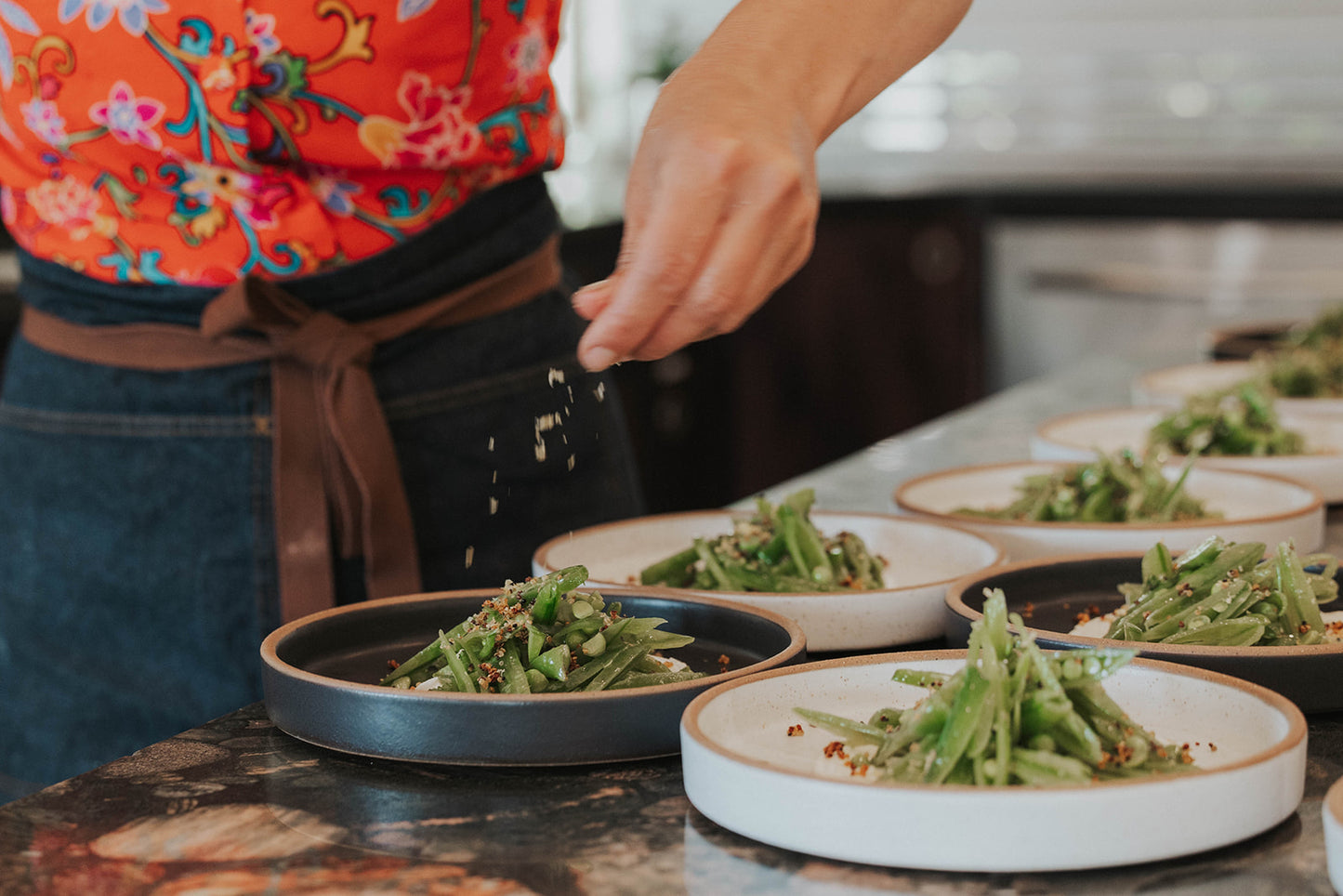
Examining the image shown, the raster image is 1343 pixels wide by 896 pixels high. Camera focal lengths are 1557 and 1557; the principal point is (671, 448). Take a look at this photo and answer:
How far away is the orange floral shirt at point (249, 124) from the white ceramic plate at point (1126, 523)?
592mm

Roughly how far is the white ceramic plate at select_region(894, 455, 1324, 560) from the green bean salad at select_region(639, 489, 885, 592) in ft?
0.46

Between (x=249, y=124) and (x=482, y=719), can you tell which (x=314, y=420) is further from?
(x=482, y=719)

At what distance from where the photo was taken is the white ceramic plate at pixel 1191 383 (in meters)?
2.25

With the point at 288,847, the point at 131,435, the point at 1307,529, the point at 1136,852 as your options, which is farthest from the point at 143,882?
the point at 1307,529

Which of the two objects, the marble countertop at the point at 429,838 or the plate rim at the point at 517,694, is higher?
the plate rim at the point at 517,694

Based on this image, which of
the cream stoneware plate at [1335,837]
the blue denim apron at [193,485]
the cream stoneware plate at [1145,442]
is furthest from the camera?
the cream stoneware plate at [1145,442]

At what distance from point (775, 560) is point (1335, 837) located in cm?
63

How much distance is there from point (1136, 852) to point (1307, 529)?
809 millimetres

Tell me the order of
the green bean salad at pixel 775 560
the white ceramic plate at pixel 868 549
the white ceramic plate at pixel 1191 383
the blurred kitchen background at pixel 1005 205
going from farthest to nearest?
the blurred kitchen background at pixel 1005 205
the white ceramic plate at pixel 1191 383
the green bean salad at pixel 775 560
the white ceramic plate at pixel 868 549

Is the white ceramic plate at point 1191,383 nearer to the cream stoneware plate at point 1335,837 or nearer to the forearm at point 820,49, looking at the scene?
the forearm at point 820,49

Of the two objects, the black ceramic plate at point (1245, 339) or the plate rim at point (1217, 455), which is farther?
the black ceramic plate at point (1245, 339)

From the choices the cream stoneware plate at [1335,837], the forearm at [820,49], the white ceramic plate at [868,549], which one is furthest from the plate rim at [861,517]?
the cream stoneware plate at [1335,837]

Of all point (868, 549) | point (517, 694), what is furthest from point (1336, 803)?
point (868, 549)

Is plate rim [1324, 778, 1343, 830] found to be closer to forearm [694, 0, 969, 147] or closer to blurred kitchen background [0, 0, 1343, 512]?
forearm [694, 0, 969, 147]
